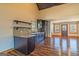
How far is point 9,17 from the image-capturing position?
191 cm

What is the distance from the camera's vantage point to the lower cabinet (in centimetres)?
198

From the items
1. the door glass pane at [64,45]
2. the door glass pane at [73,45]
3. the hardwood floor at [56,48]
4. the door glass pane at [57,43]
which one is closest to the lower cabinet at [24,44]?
the hardwood floor at [56,48]

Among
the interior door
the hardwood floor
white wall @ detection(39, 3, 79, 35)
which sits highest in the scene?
white wall @ detection(39, 3, 79, 35)

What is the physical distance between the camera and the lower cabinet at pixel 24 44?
1.98 m

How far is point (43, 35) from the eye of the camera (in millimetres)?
2090

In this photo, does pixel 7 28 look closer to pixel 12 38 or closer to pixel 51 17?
pixel 12 38

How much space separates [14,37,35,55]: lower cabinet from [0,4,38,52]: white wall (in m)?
0.08

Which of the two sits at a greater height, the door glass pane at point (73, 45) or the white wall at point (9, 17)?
the white wall at point (9, 17)

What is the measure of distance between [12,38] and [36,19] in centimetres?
50

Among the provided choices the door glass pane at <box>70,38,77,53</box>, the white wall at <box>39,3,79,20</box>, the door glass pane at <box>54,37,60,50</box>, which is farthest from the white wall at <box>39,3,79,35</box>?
the door glass pane at <box>70,38,77,53</box>

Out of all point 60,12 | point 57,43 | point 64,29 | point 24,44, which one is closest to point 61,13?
point 60,12

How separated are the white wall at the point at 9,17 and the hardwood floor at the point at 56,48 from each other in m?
0.17

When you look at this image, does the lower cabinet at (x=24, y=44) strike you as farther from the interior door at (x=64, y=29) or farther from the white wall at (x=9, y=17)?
the interior door at (x=64, y=29)

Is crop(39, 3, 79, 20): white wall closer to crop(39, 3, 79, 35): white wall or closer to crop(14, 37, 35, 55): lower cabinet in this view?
crop(39, 3, 79, 35): white wall
